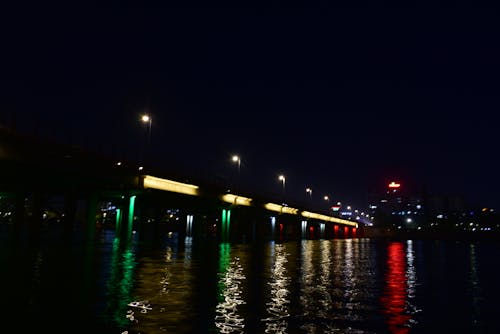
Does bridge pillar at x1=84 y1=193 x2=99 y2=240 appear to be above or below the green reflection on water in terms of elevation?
above

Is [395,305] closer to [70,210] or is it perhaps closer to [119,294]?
[119,294]

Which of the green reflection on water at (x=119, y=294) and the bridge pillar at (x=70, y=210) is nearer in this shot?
the green reflection on water at (x=119, y=294)

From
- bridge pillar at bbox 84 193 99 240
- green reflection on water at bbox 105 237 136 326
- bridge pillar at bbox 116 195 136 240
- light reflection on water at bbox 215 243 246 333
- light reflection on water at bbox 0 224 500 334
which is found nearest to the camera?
light reflection on water at bbox 215 243 246 333

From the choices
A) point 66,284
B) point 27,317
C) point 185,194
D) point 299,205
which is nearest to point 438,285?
point 66,284

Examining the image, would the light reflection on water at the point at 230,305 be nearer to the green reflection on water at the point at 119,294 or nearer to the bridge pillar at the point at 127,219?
the green reflection on water at the point at 119,294

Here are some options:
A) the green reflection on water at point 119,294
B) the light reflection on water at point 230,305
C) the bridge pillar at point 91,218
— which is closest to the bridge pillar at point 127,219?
the bridge pillar at point 91,218

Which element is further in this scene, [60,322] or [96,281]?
→ [96,281]

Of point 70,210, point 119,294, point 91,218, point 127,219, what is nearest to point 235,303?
point 119,294

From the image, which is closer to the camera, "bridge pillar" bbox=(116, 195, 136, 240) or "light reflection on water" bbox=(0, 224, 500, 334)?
"light reflection on water" bbox=(0, 224, 500, 334)

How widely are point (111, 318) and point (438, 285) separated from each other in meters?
16.5

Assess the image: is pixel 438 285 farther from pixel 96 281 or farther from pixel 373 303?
pixel 96 281

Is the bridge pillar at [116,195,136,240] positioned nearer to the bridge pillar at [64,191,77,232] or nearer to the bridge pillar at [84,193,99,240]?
the bridge pillar at [84,193,99,240]

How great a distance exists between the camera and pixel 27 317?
38.3ft

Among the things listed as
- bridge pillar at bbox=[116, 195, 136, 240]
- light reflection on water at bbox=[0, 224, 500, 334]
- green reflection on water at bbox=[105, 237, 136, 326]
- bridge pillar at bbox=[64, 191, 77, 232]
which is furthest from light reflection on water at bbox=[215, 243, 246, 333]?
bridge pillar at bbox=[64, 191, 77, 232]
